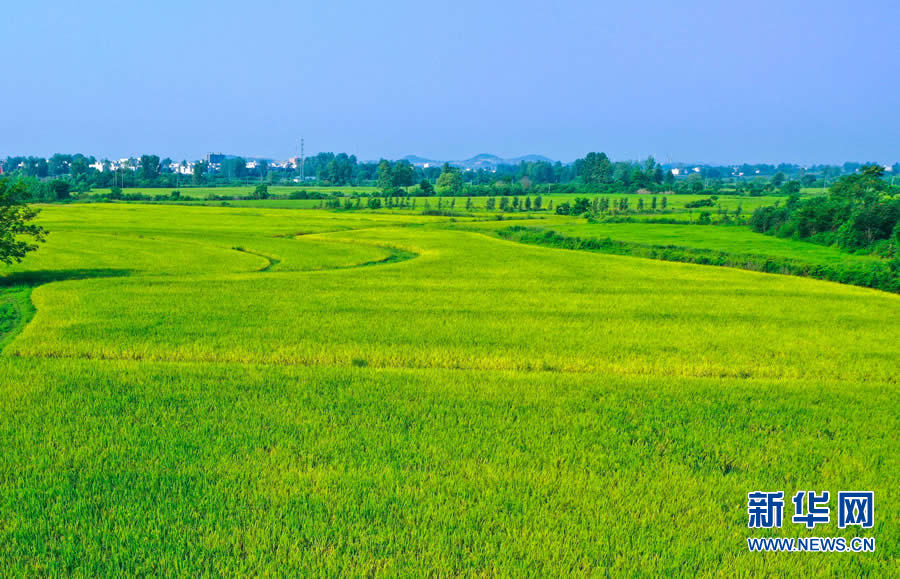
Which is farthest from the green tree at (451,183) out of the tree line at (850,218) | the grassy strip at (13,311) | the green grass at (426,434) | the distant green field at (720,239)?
the green grass at (426,434)

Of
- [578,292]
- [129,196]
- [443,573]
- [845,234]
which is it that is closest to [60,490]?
[443,573]

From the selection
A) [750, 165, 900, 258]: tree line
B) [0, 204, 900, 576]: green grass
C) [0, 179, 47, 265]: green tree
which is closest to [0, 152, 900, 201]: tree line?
[750, 165, 900, 258]: tree line

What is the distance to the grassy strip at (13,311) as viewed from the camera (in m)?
15.9

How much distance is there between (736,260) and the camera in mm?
39094

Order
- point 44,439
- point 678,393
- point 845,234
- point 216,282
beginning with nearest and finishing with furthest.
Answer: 1. point 44,439
2. point 678,393
3. point 216,282
4. point 845,234

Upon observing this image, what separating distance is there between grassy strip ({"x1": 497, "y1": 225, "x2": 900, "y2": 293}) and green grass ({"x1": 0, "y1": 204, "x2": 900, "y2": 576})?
13015 mm

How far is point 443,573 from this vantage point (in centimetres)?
523

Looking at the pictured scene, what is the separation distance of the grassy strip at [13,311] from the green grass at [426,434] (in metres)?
0.69

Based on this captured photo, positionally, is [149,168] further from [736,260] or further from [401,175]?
[736,260]

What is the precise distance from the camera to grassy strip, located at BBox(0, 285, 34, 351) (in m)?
15.9

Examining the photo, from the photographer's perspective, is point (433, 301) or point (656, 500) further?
point (433, 301)

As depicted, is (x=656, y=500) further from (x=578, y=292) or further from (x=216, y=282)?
(x=216, y=282)

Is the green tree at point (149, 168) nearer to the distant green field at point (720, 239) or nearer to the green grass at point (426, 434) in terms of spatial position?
the distant green field at point (720, 239)

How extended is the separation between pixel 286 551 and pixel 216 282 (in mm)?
19802
